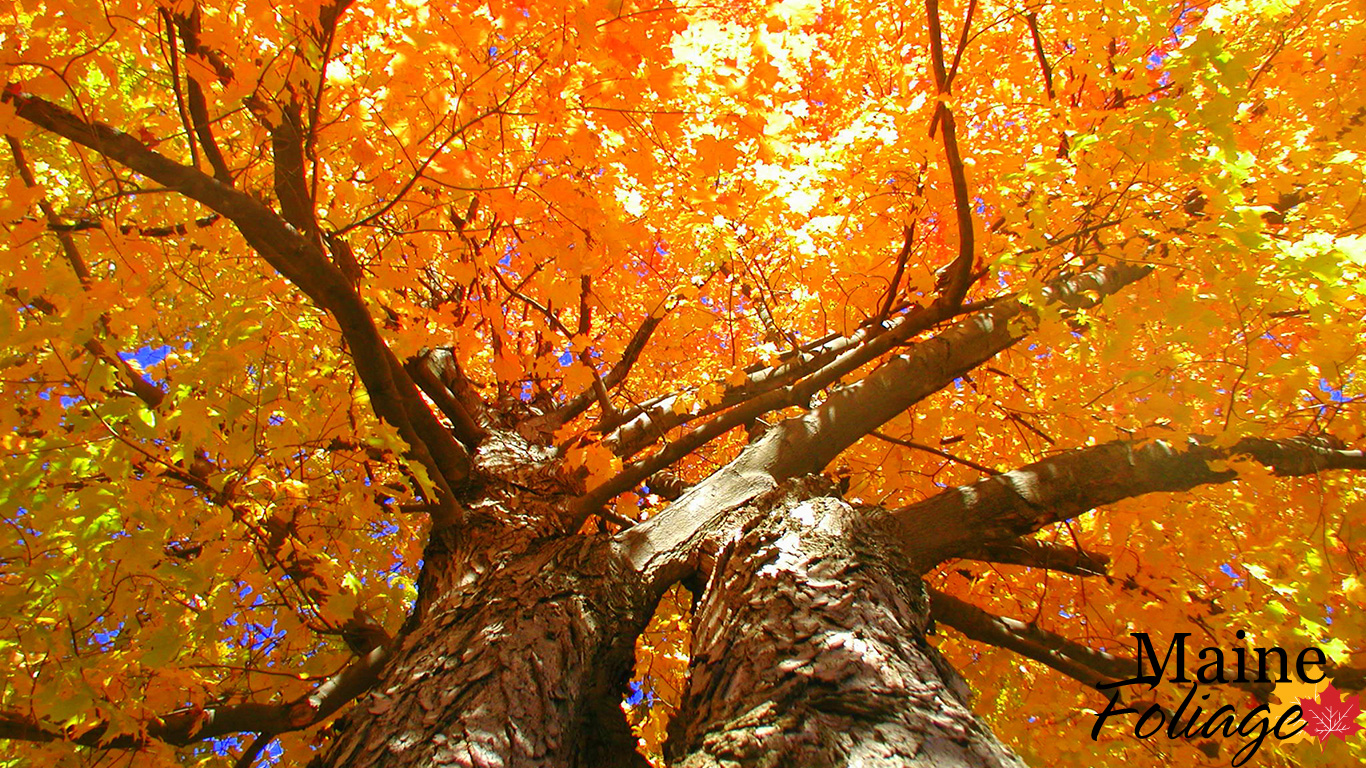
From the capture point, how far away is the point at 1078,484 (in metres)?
2.50

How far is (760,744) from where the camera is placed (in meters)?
1.43

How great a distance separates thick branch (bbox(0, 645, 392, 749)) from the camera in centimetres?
230

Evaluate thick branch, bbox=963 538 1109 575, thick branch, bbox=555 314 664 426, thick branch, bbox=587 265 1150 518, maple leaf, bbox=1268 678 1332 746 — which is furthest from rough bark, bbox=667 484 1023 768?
thick branch, bbox=555 314 664 426

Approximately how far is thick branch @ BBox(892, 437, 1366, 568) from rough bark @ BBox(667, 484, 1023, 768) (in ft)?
1.04

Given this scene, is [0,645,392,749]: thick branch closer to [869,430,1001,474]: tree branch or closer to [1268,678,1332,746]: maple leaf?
[869,430,1001,474]: tree branch

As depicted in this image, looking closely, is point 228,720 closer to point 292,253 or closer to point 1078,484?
point 292,253

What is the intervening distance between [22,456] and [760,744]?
2.64 m

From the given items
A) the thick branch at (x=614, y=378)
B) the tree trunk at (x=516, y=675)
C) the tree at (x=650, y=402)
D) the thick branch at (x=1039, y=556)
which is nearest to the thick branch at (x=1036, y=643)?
the tree at (x=650, y=402)

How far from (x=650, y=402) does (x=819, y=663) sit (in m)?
2.47

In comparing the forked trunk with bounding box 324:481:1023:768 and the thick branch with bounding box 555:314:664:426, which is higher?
the thick branch with bounding box 555:314:664:426

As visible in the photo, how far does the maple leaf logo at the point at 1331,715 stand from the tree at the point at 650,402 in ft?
0.19

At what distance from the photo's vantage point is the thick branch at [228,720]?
2.30 m

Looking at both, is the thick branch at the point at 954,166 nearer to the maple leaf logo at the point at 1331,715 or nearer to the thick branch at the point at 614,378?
the thick branch at the point at 614,378

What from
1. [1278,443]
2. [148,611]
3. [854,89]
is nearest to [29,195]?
[148,611]
